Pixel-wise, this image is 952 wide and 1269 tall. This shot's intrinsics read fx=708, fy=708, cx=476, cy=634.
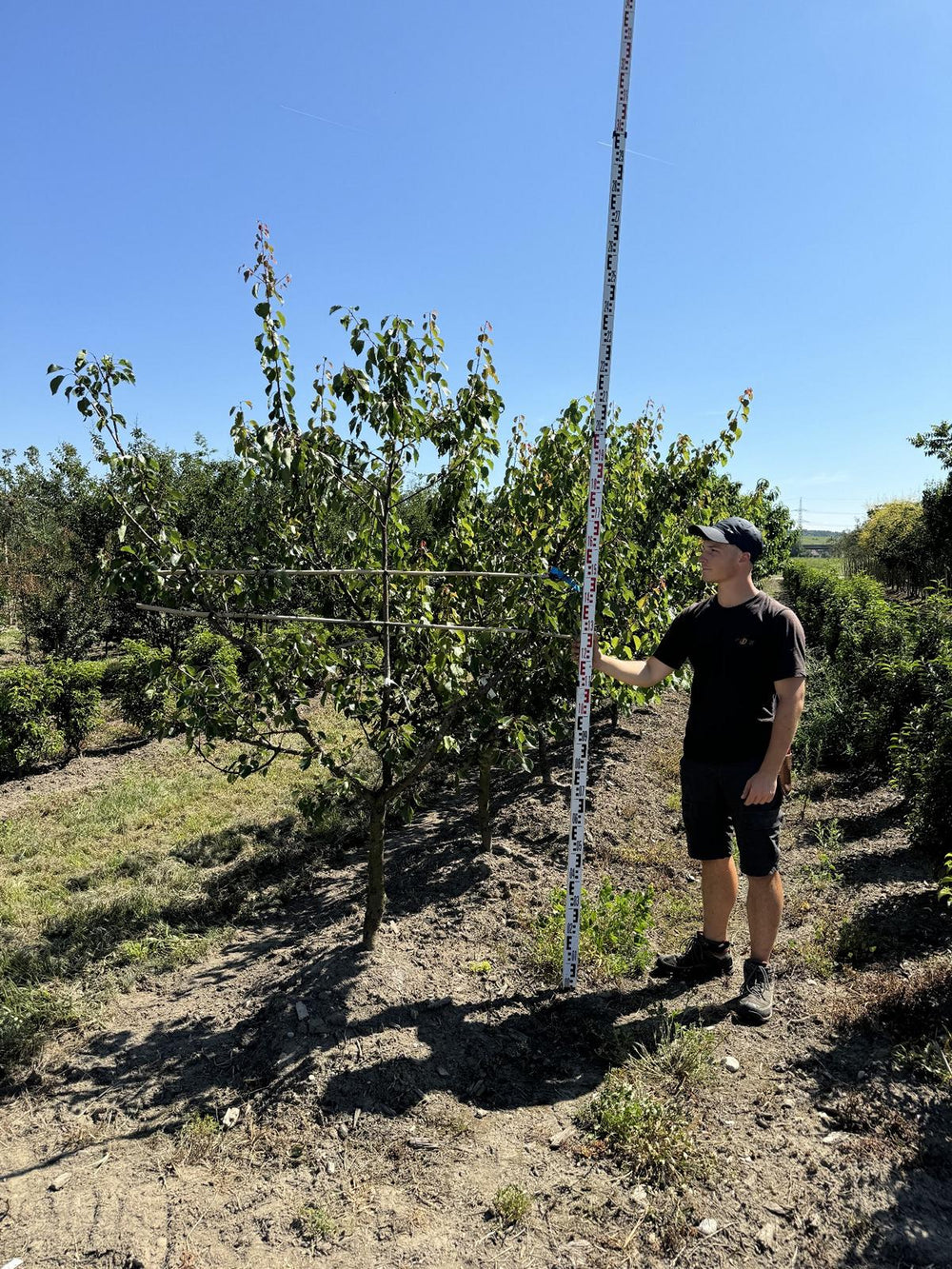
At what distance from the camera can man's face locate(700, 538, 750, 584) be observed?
3.26m

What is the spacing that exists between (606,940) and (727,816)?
967 millimetres

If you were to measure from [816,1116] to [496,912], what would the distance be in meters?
1.97

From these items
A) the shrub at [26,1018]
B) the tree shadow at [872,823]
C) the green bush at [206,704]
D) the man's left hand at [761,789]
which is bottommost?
the shrub at [26,1018]

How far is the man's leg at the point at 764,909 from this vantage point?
333 centimetres

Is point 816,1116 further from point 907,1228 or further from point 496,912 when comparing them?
point 496,912

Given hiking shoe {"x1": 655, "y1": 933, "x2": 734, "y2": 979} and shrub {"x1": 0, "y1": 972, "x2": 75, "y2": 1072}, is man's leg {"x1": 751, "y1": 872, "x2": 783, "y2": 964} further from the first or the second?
shrub {"x1": 0, "y1": 972, "x2": 75, "y2": 1072}

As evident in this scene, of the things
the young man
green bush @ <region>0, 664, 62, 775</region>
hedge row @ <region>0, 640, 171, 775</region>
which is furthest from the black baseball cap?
green bush @ <region>0, 664, 62, 775</region>

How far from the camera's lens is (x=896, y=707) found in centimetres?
662

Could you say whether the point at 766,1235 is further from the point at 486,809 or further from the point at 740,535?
the point at 486,809

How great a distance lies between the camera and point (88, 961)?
164 inches

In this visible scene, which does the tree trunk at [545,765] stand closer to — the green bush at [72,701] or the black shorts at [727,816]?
the black shorts at [727,816]

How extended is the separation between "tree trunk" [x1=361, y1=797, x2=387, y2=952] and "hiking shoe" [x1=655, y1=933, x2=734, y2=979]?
151cm

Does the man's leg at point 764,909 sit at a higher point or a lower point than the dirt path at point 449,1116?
higher

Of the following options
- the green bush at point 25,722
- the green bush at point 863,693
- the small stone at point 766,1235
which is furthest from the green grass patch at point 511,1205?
the green bush at point 25,722
